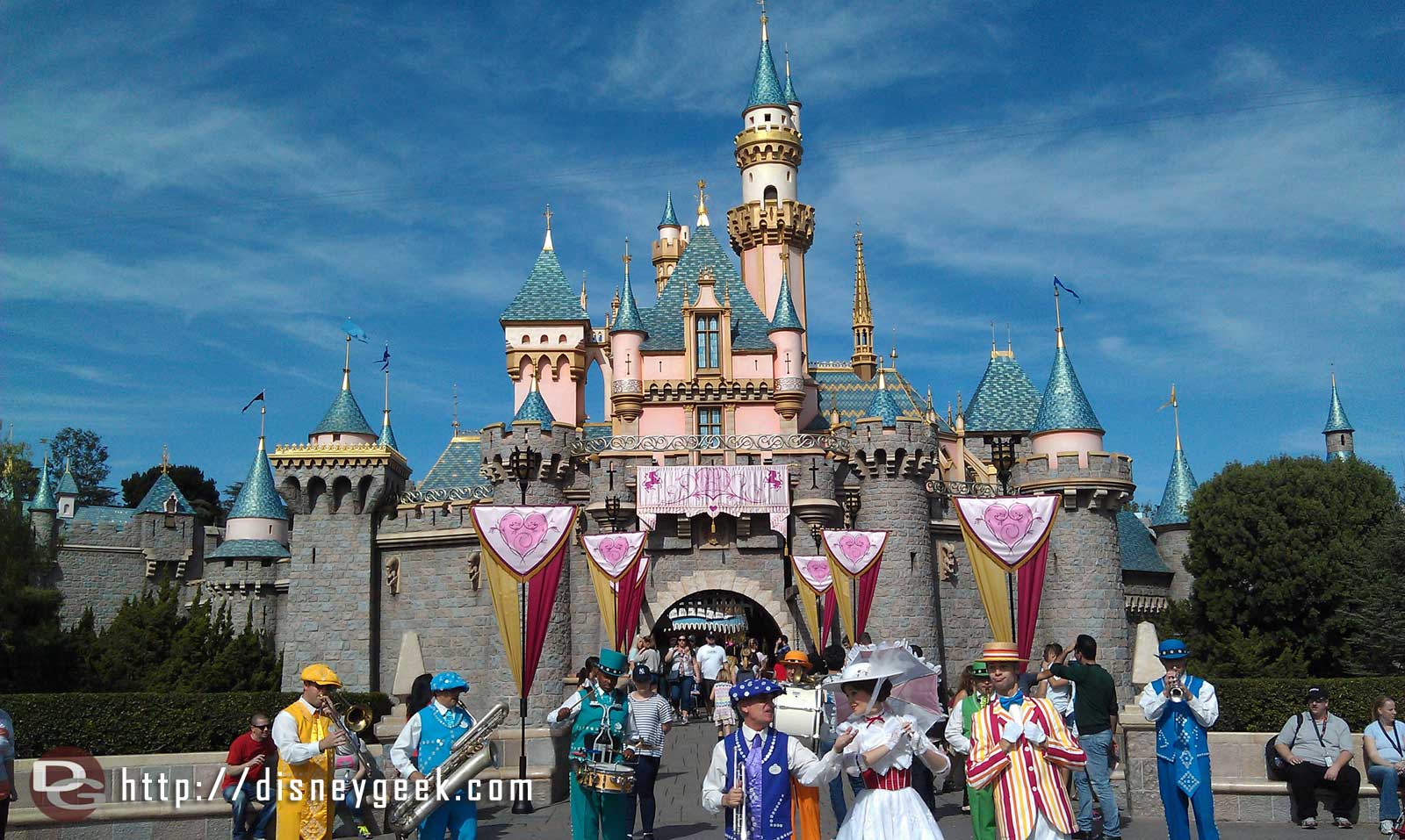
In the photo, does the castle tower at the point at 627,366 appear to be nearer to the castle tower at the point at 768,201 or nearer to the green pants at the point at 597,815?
the castle tower at the point at 768,201

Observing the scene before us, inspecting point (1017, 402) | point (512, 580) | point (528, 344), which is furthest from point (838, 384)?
point (512, 580)

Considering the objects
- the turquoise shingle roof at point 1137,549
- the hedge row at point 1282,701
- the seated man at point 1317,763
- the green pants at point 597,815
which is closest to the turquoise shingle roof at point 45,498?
the turquoise shingle roof at point 1137,549

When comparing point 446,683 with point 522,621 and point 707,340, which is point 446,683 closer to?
point 522,621

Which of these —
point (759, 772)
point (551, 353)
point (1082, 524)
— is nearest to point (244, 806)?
point (759, 772)

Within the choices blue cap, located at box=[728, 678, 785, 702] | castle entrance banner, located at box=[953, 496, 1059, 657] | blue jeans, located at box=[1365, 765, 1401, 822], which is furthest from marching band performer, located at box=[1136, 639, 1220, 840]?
castle entrance banner, located at box=[953, 496, 1059, 657]

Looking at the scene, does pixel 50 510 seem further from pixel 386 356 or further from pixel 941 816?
pixel 941 816

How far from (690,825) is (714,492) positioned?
15.6 meters

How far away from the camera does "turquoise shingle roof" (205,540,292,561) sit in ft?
114

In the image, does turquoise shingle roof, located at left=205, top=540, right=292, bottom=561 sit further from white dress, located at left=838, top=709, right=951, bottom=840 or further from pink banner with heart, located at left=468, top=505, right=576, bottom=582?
white dress, located at left=838, top=709, right=951, bottom=840

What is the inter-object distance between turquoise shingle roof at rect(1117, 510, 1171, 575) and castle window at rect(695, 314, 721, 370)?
52.5 feet

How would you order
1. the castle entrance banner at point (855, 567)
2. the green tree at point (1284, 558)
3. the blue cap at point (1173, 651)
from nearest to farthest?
the blue cap at point (1173, 651) → the castle entrance banner at point (855, 567) → the green tree at point (1284, 558)

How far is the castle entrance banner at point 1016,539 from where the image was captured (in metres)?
17.2

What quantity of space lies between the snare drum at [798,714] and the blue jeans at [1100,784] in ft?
11.9

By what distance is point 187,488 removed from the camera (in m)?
62.1
